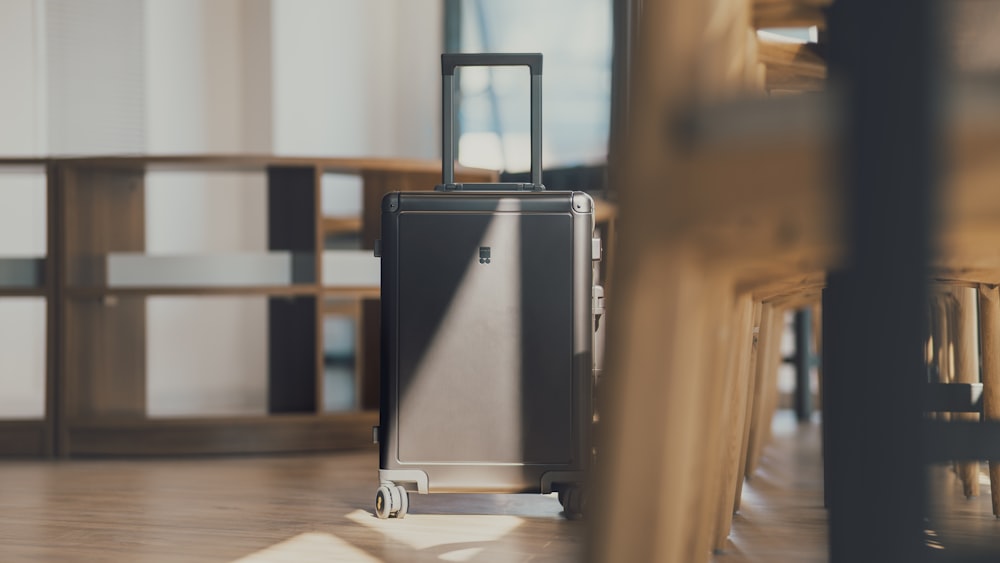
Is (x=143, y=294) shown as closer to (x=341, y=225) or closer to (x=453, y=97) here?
(x=341, y=225)

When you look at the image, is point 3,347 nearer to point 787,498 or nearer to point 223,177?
point 223,177

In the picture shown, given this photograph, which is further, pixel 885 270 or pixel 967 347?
pixel 967 347

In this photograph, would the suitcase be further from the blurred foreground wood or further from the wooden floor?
the blurred foreground wood

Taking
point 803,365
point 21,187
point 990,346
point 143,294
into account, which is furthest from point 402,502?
point 21,187

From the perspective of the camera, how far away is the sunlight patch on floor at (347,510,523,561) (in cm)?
168

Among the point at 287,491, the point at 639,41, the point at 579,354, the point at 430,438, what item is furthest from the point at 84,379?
the point at 639,41

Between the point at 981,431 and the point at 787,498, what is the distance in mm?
1603

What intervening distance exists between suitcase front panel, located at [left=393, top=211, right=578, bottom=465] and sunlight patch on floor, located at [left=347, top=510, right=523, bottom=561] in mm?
111

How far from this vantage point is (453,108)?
1.98 m

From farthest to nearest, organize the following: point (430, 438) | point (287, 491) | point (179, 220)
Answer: point (179, 220)
point (287, 491)
point (430, 438)

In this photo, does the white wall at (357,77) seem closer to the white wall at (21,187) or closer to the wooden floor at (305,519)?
the white wall at (21,187)

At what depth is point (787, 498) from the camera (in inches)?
83.3

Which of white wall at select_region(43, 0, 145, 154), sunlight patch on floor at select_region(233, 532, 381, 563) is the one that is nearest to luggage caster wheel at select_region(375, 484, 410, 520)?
sunlight patch on floor at select_region(233, 532, 381, 563)

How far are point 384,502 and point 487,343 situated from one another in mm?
338
